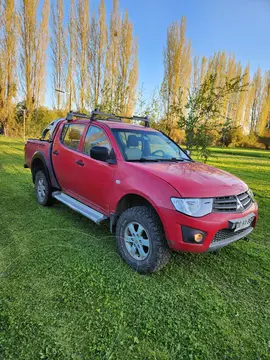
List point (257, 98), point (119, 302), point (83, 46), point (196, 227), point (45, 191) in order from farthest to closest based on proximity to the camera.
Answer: point (257, 98) < point (83, 46) < point (45, 191) < point (196, 227) < point (119, 302)

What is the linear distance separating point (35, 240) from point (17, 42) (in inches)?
1025

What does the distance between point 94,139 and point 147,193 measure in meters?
1.51

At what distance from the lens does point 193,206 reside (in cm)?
262

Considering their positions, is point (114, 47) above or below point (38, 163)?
above

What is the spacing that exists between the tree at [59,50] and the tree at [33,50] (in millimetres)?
771

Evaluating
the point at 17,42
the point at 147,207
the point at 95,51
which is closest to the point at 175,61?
the point at 95,51

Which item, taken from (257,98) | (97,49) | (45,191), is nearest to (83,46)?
(97,49)

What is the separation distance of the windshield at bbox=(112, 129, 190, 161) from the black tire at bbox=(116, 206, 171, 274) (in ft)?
2.66

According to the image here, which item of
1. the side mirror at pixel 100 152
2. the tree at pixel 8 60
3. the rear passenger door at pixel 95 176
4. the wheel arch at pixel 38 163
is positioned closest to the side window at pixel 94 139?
the rear passenger door at pixel 95 176

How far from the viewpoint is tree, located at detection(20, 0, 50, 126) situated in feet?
77.4

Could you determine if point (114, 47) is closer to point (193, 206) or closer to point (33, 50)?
point (33, 50)

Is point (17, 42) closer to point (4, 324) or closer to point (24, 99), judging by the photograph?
point (24, 99)

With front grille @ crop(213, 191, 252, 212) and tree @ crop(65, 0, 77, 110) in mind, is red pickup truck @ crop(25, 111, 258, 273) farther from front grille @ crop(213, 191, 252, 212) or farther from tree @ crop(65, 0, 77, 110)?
tree @ crop(65, 0, 77, 110)

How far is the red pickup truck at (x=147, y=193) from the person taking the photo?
104 inches
